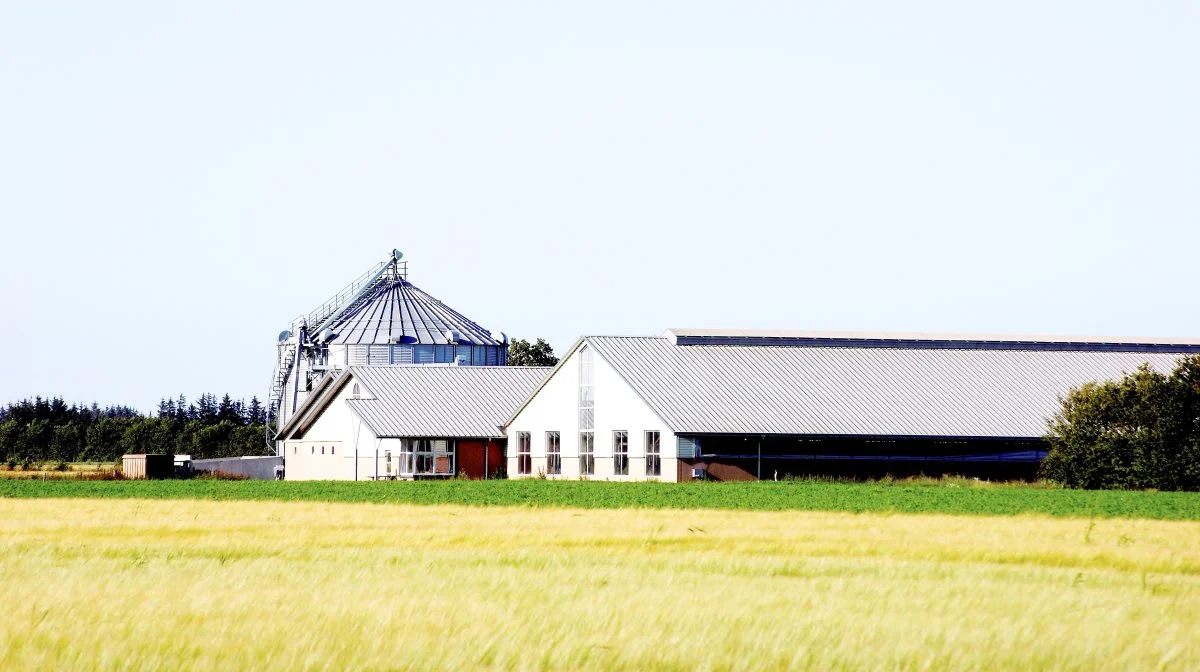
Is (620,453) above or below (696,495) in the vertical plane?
above

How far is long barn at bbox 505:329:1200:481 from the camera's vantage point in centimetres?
6919

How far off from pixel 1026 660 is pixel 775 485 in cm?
4469

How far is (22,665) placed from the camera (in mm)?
13617

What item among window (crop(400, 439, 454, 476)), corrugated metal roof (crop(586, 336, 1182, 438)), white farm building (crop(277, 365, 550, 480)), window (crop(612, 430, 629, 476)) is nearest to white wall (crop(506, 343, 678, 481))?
window (crop(612, 430, 629, 476))

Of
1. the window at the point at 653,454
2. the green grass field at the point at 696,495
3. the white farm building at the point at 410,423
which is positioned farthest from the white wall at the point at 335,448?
the window at the point at 653,454

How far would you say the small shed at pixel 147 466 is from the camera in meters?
86.6

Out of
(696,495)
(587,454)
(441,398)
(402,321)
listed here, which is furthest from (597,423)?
(402,321)

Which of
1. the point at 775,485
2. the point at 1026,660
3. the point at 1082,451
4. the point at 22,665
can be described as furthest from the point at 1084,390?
the point at 22,665

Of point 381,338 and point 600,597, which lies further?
point 381,338

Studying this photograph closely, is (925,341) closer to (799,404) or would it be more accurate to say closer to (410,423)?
(799,404)

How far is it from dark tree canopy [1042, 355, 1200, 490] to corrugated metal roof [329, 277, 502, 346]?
4531 cm

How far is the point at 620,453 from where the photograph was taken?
71.4m

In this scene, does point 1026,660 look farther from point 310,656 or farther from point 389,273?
point 389,273

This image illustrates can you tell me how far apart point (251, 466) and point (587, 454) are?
34.1 meters
